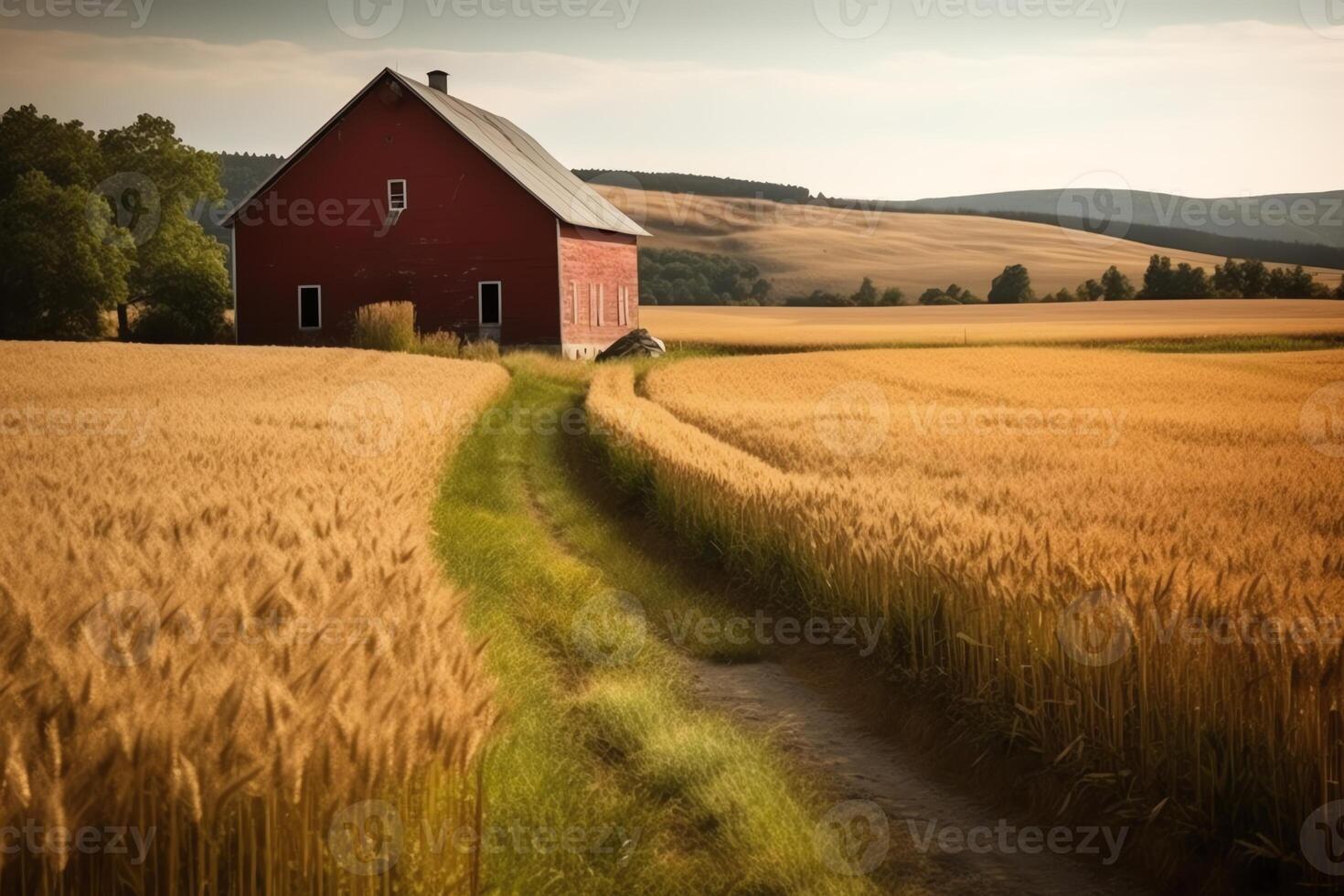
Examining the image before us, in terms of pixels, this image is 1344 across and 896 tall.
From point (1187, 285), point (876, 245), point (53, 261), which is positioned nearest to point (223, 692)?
point (53, 261)

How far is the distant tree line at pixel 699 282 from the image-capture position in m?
97.4

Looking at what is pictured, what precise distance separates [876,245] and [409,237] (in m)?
92.0

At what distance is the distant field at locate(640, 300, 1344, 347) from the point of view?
→ 158ft

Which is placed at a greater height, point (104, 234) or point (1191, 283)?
point (104, 234)

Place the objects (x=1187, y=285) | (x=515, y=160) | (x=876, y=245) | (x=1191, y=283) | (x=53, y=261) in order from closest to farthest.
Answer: (x=515, y=160), (x=53, y=261), (x=1191, y=283), (x=1187, y=285), (x=876, y=245)

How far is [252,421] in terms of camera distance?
38.6 feet

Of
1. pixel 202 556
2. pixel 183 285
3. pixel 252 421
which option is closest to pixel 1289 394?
pixel 252 421

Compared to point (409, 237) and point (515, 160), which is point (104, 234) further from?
point (515, 160)

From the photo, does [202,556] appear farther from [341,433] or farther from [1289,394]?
[1289,394]

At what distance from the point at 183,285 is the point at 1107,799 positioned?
45.2 m

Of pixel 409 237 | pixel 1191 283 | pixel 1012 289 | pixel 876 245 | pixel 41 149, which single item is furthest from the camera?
pixel 876 245

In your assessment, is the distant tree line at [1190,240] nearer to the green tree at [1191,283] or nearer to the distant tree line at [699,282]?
the green tree at [1191,283]

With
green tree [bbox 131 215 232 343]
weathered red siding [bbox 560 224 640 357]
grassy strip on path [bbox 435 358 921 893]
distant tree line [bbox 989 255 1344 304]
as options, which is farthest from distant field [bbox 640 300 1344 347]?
grassy strip on path [bbox 435 358 921 893]

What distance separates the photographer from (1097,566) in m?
6.20
